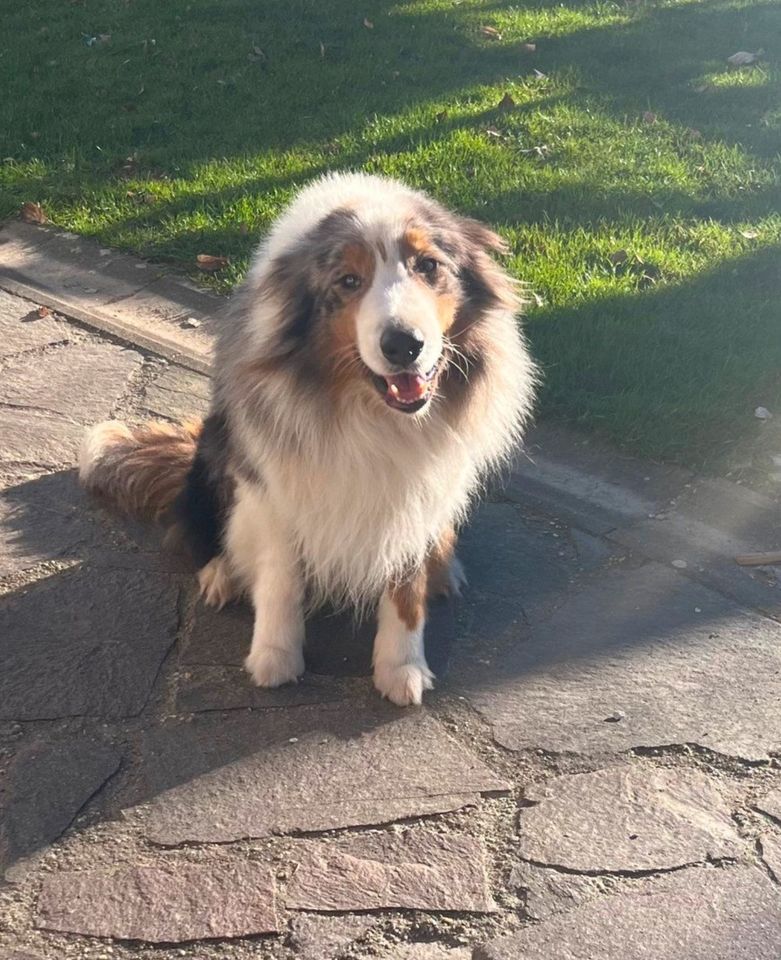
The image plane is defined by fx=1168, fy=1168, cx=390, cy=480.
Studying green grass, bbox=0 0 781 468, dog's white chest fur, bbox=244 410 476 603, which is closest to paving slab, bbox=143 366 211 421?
green grass, bbox=0 0 781 468

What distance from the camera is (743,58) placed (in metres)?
9.20

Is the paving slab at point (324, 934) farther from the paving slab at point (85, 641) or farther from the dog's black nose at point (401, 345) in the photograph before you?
the dog's black nose at point (401, 345)

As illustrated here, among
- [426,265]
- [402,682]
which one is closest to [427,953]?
[402,682]

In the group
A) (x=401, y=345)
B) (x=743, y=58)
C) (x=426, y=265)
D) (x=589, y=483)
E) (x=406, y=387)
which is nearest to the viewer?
(x=401, y=345)

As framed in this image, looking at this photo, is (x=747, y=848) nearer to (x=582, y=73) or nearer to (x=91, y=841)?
(x=91, y=841)

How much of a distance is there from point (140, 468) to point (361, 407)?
4.26 feet

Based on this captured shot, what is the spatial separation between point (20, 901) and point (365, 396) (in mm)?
1547

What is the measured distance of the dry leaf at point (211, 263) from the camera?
20.6 feet

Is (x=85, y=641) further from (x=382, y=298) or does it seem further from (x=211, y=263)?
(x=211, y=263)

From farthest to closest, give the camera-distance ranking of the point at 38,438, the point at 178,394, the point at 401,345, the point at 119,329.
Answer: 1. the point at 119,329
2. the point at 178,394
3. the point at 38,438
4. the point at 401,345

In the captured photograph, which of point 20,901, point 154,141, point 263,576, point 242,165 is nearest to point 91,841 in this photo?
point 20,901

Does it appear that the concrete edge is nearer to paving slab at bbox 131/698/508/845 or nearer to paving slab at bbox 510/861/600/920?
paving slab at bbox 131/698/508/845

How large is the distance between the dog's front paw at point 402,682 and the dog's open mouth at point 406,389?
809 mm

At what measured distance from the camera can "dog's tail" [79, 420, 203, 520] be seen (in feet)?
14.0
